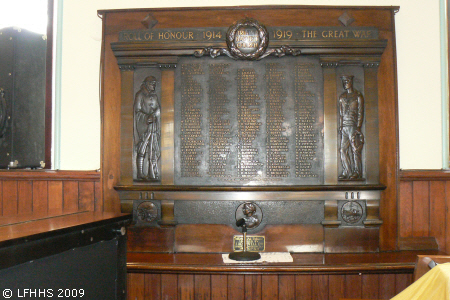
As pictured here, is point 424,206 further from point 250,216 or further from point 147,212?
point 147,212

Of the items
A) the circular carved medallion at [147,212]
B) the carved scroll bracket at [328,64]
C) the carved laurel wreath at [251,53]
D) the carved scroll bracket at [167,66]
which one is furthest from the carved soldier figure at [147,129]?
the carved scroll bracket at [328,64]

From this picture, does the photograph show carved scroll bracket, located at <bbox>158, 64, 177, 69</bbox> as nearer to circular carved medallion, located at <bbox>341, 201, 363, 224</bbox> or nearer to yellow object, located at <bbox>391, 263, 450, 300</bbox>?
circular carved medallion, located at <bbox>341, 201, 363, 224</bbox>

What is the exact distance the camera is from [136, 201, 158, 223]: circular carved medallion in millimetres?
3883

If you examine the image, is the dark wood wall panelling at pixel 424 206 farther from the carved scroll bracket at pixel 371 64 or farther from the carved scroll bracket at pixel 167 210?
the carved scroll bracket at pixel 167 210

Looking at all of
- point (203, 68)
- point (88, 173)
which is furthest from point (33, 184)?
point (203, 68)

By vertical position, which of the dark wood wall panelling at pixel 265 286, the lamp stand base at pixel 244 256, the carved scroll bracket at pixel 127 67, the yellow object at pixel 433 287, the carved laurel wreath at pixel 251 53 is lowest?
the dark wood wall panelling at pixel 265 286

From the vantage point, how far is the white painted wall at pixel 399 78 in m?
4.00

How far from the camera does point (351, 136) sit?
3834 millimetres

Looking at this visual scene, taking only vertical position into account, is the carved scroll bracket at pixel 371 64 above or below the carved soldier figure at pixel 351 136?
above

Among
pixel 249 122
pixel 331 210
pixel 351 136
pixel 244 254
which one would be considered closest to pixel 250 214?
pixel 244 254

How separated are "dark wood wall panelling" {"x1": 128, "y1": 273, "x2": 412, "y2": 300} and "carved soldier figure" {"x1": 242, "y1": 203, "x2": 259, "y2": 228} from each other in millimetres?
521

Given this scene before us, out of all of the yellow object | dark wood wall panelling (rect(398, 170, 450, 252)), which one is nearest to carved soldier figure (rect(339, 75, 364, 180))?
dark wood wall panelling (rect(398, 170, 450, 252))

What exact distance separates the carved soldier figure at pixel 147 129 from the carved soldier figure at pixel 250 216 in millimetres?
958

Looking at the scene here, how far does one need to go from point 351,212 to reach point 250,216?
101 centimetres
